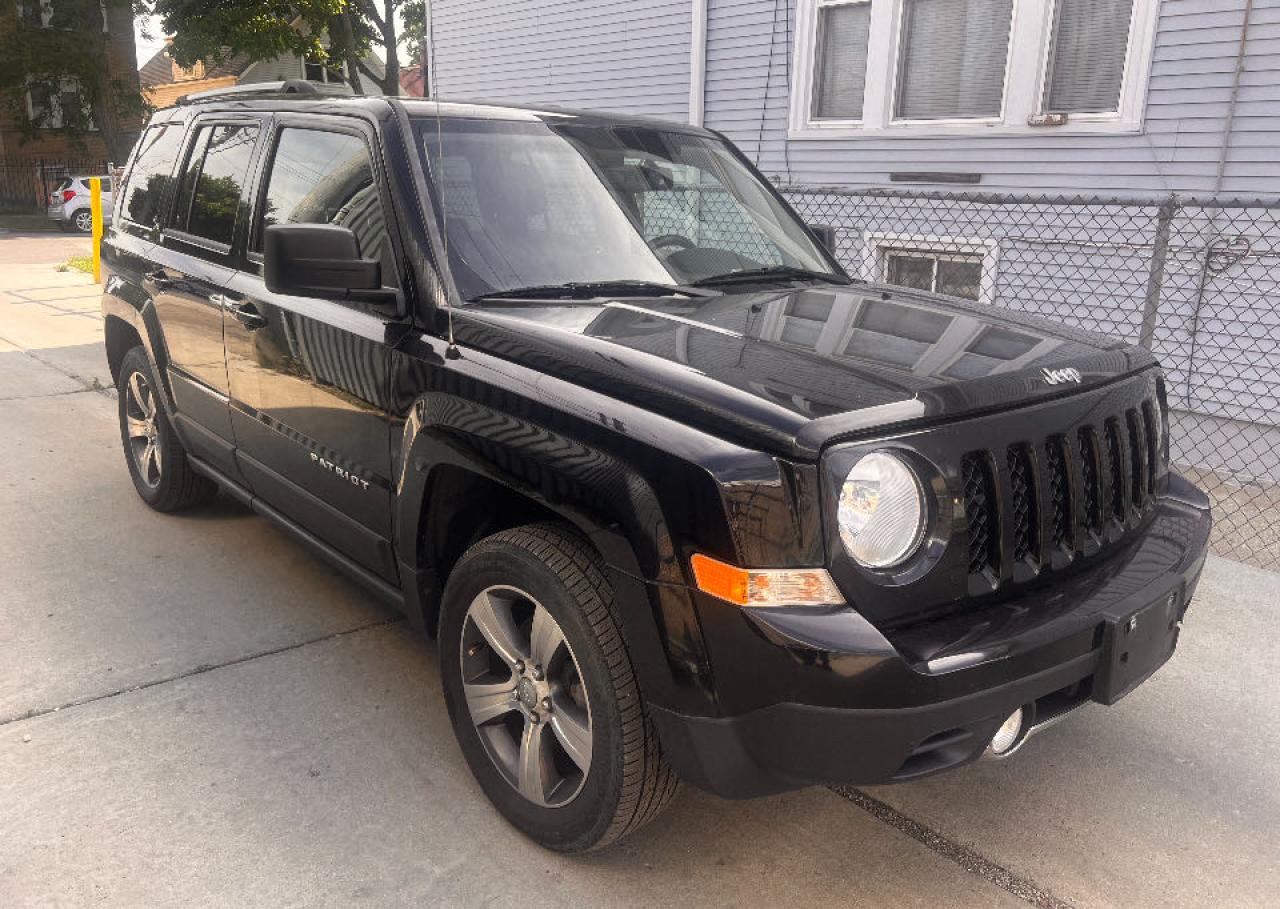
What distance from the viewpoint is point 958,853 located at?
8.82 feet

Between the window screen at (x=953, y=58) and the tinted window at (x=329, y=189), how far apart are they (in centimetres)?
598

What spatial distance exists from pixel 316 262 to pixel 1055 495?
196 centimetres

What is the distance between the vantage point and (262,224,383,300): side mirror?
106 inches

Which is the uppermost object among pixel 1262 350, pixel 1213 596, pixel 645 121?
pixel 645 121

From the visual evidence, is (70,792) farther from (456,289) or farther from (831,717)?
(831,717)

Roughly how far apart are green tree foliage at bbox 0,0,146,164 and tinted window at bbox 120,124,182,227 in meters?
27.2

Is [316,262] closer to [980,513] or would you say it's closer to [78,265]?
[980,513]

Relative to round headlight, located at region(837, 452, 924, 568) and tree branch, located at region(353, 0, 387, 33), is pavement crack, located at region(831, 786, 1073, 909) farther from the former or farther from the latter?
tree branch, located at region(353, 0, 387, 33)

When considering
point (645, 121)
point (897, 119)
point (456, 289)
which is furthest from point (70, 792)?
point (897, 119)

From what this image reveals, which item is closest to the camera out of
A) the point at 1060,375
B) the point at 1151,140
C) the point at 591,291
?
the point at 1060,375

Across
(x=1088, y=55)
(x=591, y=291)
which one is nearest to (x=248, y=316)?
(x=591, y=291)

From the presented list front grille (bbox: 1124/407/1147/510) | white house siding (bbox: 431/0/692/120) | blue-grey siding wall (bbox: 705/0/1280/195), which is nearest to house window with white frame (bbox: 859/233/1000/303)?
blue-grey siding wall (bbox: 705/0/1280/195)

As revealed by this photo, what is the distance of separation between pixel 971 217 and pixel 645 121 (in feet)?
16.0

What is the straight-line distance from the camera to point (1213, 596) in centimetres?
439
